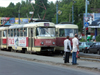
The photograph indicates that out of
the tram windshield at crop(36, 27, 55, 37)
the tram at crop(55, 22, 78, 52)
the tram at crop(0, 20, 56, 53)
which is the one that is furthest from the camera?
the tram at crop(55, 22, 78, 52)

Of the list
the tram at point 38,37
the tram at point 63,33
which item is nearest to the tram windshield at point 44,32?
the tram at point 38,37

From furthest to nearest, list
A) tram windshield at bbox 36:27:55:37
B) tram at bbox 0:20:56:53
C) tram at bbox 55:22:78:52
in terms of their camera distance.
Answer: tram at bbox 55:22:78:52 < tram windshield at bbox 36:27:55:37 < tram at bbox 0:20:56:53

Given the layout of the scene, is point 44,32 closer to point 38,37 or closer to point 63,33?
point 38,37

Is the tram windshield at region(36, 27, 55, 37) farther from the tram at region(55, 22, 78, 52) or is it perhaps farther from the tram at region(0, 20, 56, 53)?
the tram at region(55, 22, 78, 52)

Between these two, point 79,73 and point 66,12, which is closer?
point 79,73

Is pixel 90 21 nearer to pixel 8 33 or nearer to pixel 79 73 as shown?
pixel 8 33

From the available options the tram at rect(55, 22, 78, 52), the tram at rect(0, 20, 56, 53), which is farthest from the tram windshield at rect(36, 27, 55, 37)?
the tram at rect(55, 22, 78, 52)

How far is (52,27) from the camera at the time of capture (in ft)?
89.8

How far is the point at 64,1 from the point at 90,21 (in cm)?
9607

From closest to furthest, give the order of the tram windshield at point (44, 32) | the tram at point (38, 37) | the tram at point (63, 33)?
1. the tram at point (38, 37)
2. the tram windshield at point (44, 32)
3. the tram at point (63, 33)

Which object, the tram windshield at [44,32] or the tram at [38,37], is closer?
the tram at [38,37]

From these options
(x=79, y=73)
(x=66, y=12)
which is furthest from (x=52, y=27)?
(x=66, y=12)

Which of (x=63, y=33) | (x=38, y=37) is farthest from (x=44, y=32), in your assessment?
(x=63, y=33)

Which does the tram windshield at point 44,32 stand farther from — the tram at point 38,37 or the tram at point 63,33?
the tram at point 63,33
